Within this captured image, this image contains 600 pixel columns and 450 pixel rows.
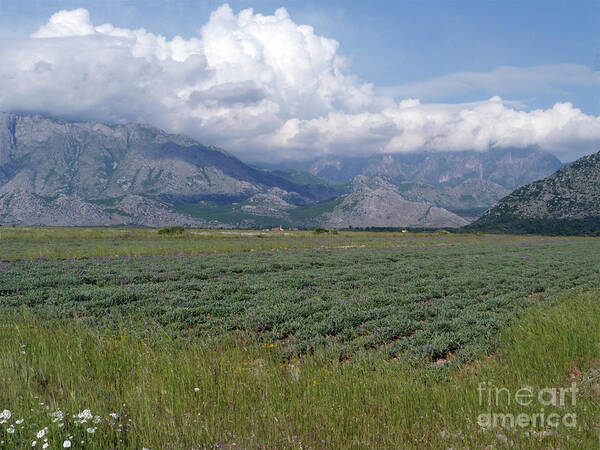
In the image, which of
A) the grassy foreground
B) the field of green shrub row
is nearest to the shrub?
the field of green shrub row

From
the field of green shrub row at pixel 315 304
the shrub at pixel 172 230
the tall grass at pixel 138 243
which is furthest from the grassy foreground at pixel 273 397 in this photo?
the shrub at pixel 172 230

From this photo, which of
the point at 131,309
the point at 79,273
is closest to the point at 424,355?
the point at 131,309

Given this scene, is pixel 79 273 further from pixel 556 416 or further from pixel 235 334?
pixel 556 416

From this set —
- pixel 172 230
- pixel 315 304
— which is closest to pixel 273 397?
pixel 315 304

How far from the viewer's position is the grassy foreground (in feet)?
15.8

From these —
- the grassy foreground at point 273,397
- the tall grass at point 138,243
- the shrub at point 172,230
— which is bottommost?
the tall grass at point 138,243

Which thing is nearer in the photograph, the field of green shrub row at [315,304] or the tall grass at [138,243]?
the field of green shrub row at [315,304]

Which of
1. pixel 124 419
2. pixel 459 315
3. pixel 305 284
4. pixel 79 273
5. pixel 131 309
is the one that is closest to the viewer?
pixel 124 419

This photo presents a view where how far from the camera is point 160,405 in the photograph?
5582 mm

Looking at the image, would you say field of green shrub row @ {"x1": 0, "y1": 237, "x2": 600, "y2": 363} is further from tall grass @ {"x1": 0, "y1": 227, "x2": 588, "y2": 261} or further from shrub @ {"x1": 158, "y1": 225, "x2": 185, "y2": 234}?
shrub @ {"x1": 158, "y1": 225, "x2": 185, "y2": 234}

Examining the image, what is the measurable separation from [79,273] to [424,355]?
25.2 meters

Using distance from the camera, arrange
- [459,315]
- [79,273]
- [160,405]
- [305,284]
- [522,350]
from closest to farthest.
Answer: [160,405], [522,350], [459,315], [305,284], [79,273]

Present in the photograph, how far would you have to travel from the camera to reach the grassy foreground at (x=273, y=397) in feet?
15.8

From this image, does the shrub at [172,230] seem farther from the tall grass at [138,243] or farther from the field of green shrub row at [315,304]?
the field of green shrub row at [315,304]
